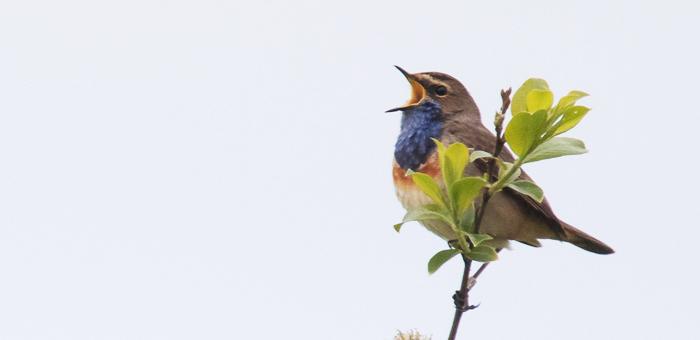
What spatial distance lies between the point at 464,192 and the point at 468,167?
2.63m

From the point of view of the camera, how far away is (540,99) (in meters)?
3.10

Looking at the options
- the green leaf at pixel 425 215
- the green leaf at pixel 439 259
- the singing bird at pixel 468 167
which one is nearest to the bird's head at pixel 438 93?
the singing bird at pixel 468 167

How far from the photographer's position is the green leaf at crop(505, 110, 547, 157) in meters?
2.93

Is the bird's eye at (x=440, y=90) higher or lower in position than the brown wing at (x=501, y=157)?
higher

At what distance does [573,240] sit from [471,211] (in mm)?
3087

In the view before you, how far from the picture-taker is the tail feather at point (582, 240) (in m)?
5.95

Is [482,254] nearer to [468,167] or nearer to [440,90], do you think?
[468,167]

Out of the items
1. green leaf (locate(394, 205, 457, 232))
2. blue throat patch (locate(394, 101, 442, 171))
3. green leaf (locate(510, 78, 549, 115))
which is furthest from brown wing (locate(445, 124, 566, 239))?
green leaf (locate(394, 205, 457, 232))

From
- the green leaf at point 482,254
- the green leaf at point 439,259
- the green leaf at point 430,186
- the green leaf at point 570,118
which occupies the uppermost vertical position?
the green leaf at point 570,118

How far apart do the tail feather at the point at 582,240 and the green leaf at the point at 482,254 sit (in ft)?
10.1

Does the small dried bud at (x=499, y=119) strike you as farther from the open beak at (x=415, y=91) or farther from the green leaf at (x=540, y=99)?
the open beak at (x=415, y=91)

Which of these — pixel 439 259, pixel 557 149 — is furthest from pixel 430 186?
pixel 557 149

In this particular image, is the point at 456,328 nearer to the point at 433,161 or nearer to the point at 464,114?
the point at 433,161

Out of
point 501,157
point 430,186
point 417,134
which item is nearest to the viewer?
point 430,186
